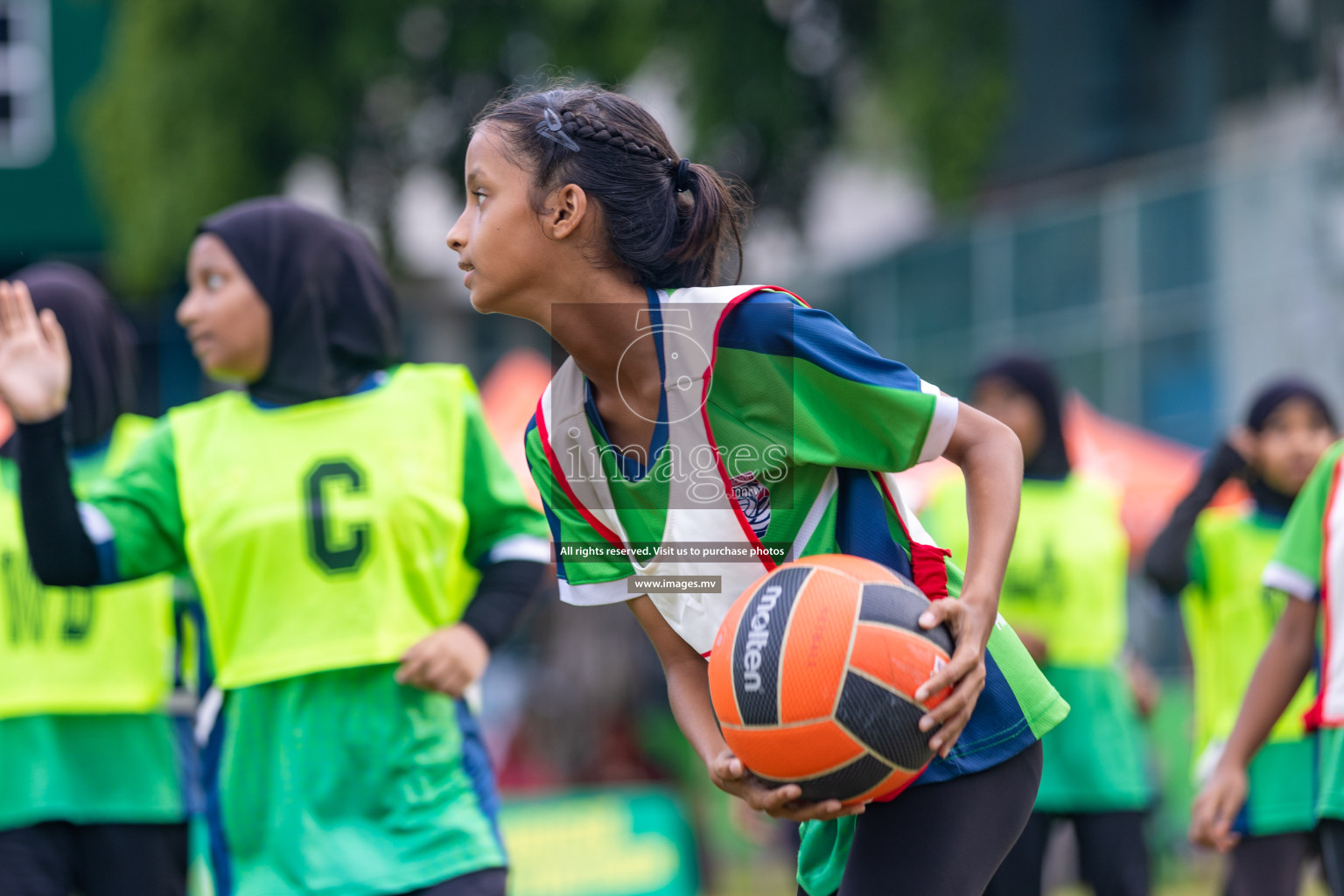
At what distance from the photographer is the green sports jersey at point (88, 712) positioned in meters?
4.86

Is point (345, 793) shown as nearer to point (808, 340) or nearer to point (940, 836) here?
point (940, 836)

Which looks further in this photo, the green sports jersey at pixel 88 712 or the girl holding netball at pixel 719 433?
the green sports jersey at pixel 88 712

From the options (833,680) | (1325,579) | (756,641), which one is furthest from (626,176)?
(1325,579)

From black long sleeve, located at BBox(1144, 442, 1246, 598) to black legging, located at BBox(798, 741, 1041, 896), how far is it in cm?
416

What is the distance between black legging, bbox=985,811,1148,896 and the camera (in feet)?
21.3

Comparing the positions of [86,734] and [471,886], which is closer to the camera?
[471,886]

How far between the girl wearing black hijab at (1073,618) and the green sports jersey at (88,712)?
3.19 m

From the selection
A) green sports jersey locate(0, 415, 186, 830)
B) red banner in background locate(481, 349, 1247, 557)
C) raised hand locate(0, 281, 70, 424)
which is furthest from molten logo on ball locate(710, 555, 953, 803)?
red banner in background locate(481, 349, 1247, 557)

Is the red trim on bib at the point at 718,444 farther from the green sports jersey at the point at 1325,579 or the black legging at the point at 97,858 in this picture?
the black legging at the point at 97,858

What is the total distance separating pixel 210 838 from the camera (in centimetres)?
433

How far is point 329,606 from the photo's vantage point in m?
4.20

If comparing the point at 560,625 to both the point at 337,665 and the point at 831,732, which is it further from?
the point at 831,732

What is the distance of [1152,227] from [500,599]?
49.7 ft

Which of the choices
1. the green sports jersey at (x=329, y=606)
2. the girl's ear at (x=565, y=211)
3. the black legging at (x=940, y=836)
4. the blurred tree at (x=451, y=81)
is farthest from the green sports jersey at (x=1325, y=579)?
the blurred tree at (x=451, y=81)
